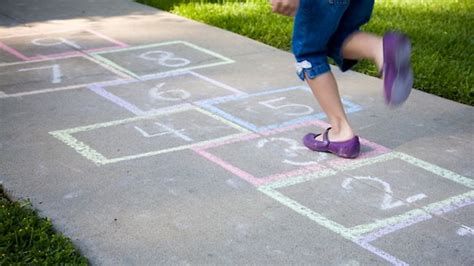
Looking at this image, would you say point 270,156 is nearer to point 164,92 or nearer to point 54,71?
point 164,92

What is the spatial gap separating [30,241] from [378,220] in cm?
142

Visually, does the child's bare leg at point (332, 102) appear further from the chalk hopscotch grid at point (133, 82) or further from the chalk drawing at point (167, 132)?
the chalk hopscotch grid at point (133, 82)

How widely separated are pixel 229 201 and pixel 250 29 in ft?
11.5

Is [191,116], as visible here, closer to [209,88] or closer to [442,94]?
[209,88]

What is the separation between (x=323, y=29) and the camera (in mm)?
3418

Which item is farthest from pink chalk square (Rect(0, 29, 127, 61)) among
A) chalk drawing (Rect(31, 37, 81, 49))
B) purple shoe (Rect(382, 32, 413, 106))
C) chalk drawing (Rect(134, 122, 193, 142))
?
purple shoe (Rect(382, 32, 413, 106))

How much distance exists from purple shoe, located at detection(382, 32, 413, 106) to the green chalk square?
492 mm

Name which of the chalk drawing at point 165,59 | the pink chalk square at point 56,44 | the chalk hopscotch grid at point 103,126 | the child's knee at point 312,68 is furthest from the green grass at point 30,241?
the pink chalk square at point 56,44

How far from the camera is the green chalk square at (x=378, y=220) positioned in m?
3.00

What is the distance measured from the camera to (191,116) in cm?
430

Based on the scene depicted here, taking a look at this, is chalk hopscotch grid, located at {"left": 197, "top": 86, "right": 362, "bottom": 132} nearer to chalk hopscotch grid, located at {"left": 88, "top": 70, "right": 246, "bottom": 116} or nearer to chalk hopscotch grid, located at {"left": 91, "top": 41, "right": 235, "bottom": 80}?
chalk hopscotch grid, located at {"left": 88, "top": 70, "right": 246, "bottom": 116}

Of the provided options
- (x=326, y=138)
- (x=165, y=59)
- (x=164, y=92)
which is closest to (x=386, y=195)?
(x=326, y=138)

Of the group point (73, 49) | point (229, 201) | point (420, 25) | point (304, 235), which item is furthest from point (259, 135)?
point (420, 25)

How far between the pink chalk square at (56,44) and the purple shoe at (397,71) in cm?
315
